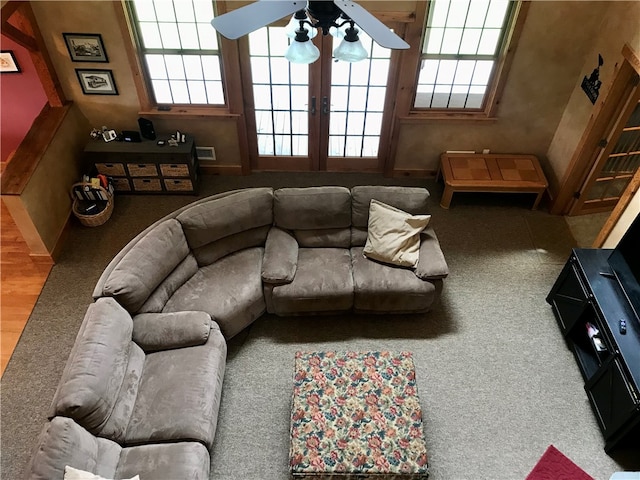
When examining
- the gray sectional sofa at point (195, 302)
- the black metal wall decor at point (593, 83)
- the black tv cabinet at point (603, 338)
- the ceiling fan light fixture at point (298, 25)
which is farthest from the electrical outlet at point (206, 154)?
the black metal wall decor at point (593, 83)

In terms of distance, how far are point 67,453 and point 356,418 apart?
167cm

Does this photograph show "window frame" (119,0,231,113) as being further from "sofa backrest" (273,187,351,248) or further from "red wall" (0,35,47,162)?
"sofa backrest" (273,187,351,248)

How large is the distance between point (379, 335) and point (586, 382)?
157 cm

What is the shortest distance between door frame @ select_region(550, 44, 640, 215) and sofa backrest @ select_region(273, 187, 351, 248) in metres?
2.31

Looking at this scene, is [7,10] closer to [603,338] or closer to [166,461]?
[166,461]

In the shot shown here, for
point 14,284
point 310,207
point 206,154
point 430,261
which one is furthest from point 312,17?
point 14,284

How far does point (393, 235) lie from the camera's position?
395cm

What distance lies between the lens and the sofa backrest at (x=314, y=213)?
13.3ft

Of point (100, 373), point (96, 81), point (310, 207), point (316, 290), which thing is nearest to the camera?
point (100, 373)

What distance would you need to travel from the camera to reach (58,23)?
13.9ft

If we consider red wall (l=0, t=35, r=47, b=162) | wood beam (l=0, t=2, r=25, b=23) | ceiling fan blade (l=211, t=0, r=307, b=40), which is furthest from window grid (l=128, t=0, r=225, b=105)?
ceiling fan blade (l=211, t=0, r=307, b=40)

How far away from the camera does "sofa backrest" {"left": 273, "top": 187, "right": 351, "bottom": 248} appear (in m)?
4.04

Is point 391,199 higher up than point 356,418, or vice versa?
A: point 391,199

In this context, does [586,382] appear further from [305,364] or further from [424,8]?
[424,8]
